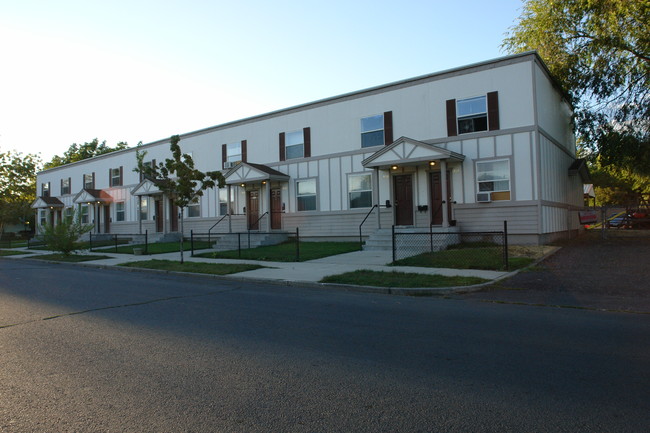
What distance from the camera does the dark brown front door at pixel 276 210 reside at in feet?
78.7

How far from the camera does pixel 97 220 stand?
34.8m

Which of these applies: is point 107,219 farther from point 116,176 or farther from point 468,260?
point 468,260

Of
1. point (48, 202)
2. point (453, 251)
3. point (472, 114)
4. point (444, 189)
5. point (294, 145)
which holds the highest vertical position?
point (472, 114)

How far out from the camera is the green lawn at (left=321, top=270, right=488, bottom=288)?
32.2 feet

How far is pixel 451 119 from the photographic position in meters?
18.7

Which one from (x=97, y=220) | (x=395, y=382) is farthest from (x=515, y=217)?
(x=97, y=220)

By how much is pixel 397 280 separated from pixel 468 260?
361 cm

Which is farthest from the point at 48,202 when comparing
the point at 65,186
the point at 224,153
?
the point at 224,153

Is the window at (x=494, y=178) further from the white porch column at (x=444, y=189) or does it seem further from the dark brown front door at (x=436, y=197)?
the white porch column at (x=444, y=189)

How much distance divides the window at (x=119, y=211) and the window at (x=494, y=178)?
26.1 m

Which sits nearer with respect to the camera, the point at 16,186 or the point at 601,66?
the point at 601,66

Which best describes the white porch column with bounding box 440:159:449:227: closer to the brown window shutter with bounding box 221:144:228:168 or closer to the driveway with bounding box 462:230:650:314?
the driveway with bounding box 462:230:650:314

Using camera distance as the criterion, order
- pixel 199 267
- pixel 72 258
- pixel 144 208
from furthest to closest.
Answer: pixel 144 208 < pixel 72 258 < pixel 199 267

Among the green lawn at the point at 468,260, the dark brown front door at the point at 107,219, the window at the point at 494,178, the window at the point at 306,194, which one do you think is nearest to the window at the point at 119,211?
the dark brown front door at the point at 107,219
